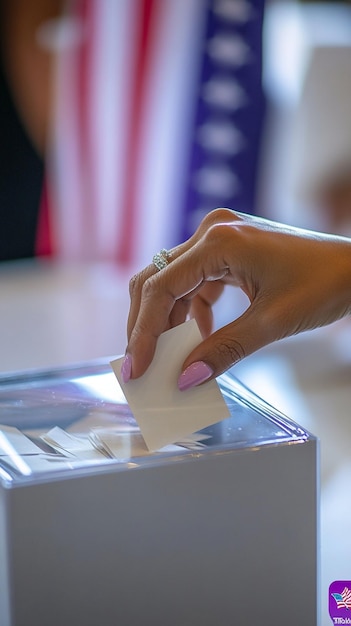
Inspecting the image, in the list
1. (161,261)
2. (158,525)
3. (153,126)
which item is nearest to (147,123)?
(153,126)

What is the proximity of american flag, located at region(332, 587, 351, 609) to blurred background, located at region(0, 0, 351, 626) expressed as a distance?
215 cm

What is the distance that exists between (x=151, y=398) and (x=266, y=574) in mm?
194

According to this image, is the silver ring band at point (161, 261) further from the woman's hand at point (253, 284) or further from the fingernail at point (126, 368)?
the fingernail at point (126, 368)

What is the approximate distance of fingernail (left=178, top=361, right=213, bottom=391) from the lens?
81 centimetres

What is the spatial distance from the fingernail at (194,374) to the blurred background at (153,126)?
2211mm

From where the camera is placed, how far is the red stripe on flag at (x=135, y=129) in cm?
325

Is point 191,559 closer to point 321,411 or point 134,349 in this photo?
point 134,349

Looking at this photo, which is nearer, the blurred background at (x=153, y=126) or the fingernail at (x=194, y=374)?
the fingernail at (x=194, y=374)

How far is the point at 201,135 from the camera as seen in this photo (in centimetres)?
337

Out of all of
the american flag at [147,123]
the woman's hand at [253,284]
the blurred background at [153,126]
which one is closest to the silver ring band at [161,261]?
the woman's hand at [253,284]

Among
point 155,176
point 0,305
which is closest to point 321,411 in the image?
point 0,305

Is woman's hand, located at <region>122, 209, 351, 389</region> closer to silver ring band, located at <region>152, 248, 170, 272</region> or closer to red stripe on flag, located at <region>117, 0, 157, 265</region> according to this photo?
silver ring band, located at <region>152, 248, 170, 272</region>

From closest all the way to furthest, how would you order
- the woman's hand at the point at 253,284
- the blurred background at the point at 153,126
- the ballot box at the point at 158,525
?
the ballot box at the point at 158,525
the woman's hand at the point at 253,284
the blurred background at the point at 153,126

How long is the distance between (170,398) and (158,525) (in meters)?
0.12
